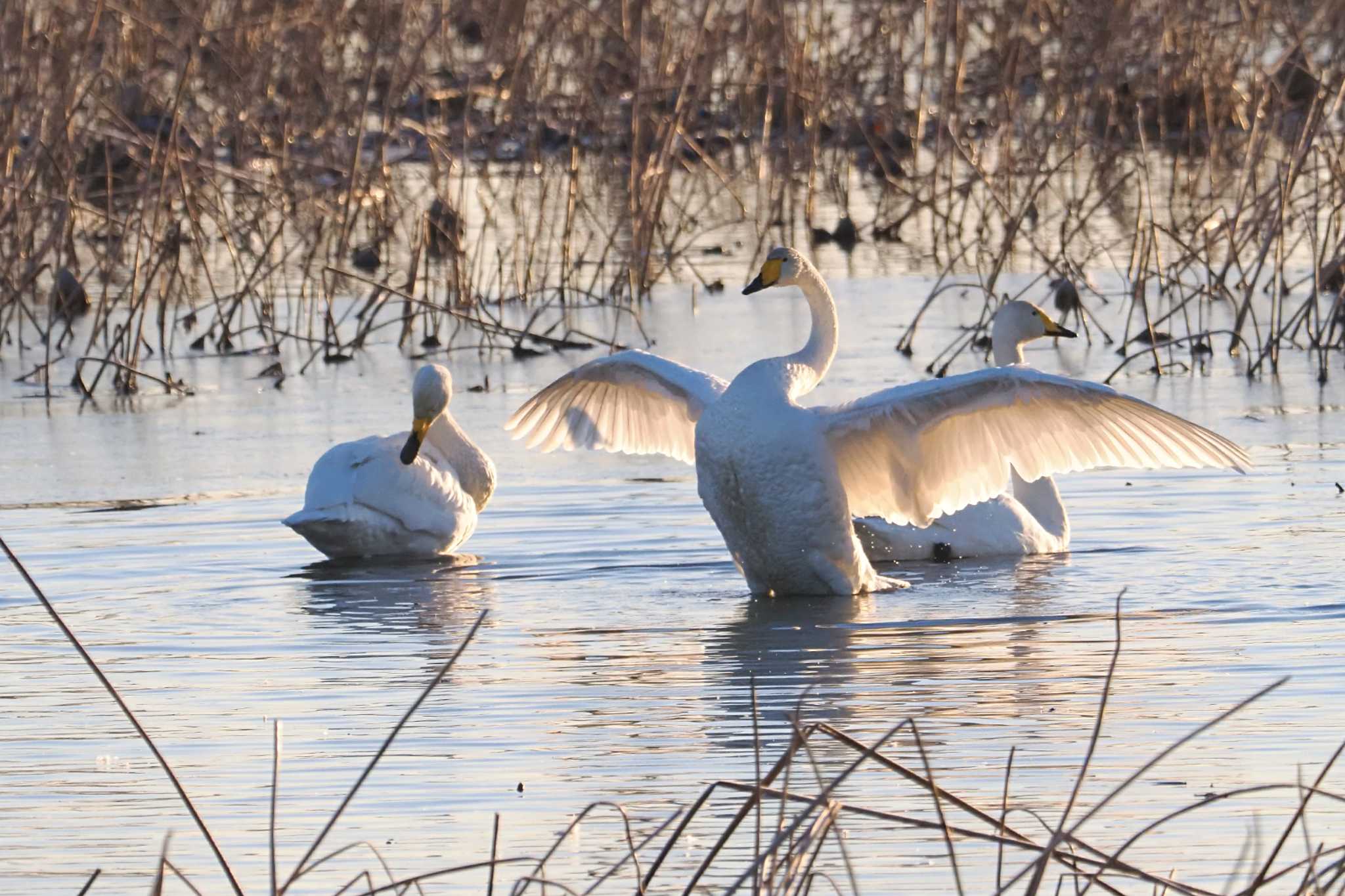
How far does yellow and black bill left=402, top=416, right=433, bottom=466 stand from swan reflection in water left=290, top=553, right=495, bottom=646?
0.35 meters

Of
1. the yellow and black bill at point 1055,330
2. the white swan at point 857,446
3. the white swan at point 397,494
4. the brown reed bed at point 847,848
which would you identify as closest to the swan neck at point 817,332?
the white swan at point 857,446

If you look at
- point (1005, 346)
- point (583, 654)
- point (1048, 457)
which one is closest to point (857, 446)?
point (1048, 457)

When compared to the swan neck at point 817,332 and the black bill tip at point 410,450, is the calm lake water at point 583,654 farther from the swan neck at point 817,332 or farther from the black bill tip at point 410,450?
the swan neck at point 817,332

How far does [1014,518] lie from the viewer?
7820mm

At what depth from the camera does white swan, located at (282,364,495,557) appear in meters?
7.91

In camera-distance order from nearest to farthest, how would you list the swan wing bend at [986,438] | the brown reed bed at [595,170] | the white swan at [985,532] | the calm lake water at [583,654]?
the calm lake water at [583,654], the swan wing bend at [986,438], the white swan at [985,532], the brown reed bed at [595,170]

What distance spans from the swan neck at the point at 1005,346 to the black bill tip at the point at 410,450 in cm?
223

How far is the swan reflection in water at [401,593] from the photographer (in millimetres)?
6773

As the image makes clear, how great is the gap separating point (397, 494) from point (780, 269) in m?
1.60

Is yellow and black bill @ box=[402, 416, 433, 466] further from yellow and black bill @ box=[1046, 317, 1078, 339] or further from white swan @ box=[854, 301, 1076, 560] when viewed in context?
yellow and black bill @ box=[1046, 317, 1078, 339]

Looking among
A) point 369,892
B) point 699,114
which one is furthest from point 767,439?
point 699,114

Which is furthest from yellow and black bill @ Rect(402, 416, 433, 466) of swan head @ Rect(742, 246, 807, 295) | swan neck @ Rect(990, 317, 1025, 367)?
swan neck @ Rect(990, 317, 1025, 367)

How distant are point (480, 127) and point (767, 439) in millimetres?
10448

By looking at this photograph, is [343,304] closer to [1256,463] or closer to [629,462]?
[629,462]
